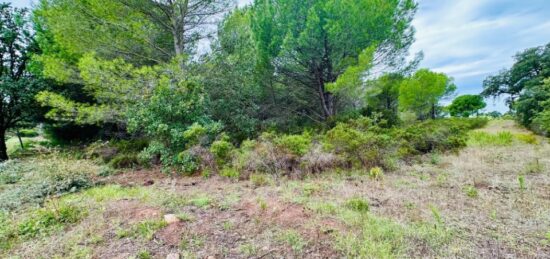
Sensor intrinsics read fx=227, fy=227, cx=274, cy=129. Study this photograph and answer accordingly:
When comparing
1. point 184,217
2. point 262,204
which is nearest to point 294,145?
point 262,204

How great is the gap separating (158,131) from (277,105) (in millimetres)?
4729

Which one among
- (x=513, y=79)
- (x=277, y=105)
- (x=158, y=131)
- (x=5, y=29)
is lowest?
(x=158, y=131)

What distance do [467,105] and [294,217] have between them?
28591 mm

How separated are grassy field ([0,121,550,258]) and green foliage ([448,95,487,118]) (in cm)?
2413

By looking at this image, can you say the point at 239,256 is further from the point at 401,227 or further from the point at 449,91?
the point at 449,91

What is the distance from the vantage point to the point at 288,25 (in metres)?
7.11

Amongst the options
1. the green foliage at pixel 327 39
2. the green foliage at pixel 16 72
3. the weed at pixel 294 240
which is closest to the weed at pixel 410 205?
the weed at pixel 294 240

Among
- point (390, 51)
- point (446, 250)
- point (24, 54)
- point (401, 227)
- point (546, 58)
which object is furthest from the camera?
point (546, 58)

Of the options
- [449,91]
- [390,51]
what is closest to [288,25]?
[390,51]

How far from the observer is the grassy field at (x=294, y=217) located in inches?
75.1

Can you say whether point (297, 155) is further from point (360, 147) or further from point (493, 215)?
point (493, 215)

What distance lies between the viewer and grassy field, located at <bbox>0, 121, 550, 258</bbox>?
1.91 meters

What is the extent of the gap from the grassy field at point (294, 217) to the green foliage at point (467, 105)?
24129 mm

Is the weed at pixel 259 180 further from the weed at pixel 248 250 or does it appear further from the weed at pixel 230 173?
the weed at pixel 248 250
